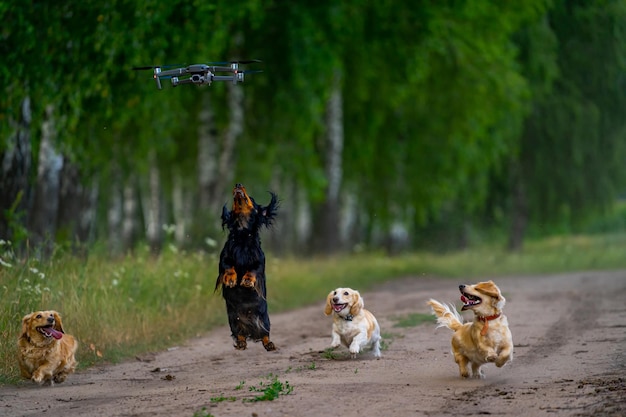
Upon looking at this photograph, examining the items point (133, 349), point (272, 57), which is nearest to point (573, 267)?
point (272, 57)

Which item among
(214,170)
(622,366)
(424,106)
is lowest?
(622,366)

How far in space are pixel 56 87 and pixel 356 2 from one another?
9.10 metres

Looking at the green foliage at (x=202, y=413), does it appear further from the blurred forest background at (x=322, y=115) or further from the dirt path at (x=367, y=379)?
the blurred forest background at (x=322, y=115)

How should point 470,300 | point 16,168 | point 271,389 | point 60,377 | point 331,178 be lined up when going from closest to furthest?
1. point 271,389
2. point 470,300
3. point 60,377
4. point 16,168
5. point 331,178

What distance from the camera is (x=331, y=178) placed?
3134cm

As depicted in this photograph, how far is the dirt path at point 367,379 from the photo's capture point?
960 cm

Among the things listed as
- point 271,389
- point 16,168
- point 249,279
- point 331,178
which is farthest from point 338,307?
point 331,178

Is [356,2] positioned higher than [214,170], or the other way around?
[356,2]

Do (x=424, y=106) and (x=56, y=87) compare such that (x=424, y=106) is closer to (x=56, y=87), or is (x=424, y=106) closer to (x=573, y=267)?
(x=573, y=267)

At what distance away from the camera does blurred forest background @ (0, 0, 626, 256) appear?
19.0 m

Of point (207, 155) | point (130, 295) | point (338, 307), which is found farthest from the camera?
point (207, 155)

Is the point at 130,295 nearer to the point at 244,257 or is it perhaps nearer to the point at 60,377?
the point at 60,377

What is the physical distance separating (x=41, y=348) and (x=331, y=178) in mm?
20094

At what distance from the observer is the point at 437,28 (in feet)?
91.5
